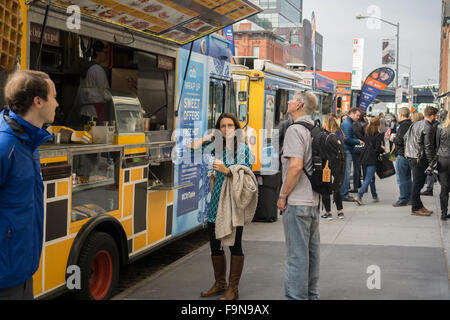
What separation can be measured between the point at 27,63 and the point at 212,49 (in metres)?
4.19

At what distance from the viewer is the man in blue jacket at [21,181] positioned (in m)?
2.71

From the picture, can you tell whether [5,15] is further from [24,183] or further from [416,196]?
[416,196]

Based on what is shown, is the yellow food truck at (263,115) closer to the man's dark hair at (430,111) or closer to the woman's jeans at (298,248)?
the man's dark hair at (430,111)

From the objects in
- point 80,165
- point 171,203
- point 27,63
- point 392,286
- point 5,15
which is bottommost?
point 392,286

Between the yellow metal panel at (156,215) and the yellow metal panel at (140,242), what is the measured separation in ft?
0.41

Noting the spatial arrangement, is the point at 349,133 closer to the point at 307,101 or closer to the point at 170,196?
the point at 170,196

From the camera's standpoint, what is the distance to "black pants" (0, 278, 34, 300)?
9.08 feet

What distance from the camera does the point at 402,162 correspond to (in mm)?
11094

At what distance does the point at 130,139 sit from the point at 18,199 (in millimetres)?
2979

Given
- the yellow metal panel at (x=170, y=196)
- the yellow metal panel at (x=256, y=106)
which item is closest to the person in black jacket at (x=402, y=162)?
the yellow metal panel at (x=256, y=106)

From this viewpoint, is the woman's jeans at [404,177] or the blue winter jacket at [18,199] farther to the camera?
the woman's jeans at [404,177]

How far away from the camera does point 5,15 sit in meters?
3.64
